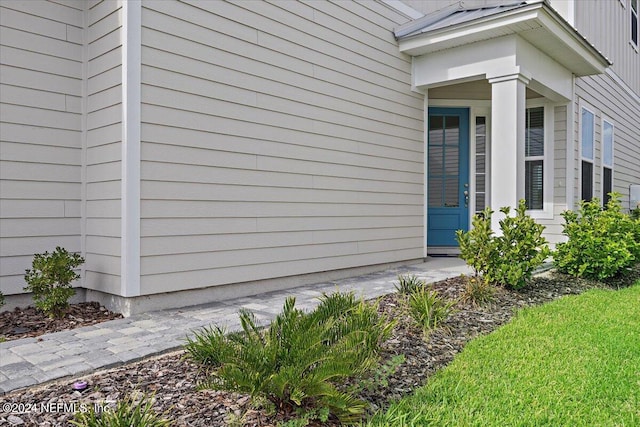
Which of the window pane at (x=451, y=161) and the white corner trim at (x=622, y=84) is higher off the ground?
the white corner trim at (x=622, y=84)

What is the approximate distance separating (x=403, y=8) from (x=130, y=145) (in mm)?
4407

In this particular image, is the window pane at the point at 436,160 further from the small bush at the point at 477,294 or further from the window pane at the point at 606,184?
the small bush at the point at 477,294

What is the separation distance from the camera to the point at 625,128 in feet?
32.1

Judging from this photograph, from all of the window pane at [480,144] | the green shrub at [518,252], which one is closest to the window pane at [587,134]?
the window pane at [480,144]

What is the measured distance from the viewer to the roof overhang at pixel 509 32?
510 cm

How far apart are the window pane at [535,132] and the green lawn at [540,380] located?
4.10 meters

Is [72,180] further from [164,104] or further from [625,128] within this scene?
[625,128]

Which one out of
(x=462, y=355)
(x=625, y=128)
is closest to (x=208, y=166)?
(x=462, y=355)

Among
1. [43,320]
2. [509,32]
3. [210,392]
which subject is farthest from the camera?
[509,32]

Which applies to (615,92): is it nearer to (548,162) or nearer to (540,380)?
(548,162)

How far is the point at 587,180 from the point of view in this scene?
781cm

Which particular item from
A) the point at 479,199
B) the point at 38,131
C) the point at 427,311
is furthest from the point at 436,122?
the point at 38,131

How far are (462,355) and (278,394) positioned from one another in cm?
134

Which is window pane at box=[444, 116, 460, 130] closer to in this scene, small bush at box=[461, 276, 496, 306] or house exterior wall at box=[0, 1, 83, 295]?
small bush at box=[461, 276, 496, 306]
